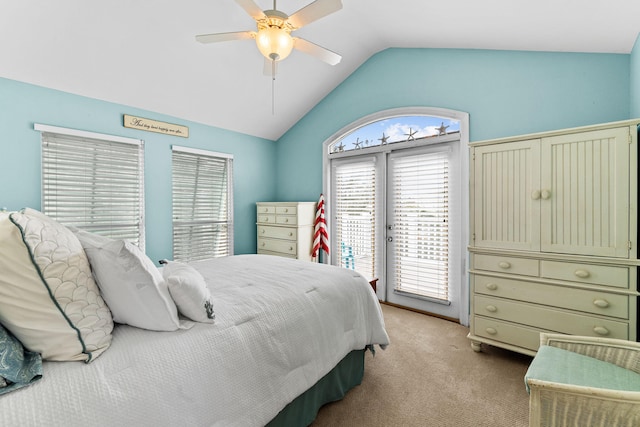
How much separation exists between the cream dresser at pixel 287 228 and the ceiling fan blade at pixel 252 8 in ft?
8.29

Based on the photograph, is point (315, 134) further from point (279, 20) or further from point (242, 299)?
point (242, 299)

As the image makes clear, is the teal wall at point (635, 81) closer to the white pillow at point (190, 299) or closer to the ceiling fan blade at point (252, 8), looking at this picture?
the ceiling fan blade at point (252, 8)

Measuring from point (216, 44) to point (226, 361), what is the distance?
10.3 feet

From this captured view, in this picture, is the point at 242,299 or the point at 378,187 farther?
the point at 378,187

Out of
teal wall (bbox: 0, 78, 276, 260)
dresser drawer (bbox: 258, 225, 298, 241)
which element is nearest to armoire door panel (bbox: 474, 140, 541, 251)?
dresser drawer (bbox: 258, 225, 298, 241)

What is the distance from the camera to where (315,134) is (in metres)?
4.59

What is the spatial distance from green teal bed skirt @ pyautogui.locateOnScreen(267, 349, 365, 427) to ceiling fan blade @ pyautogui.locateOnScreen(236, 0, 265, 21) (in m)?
2.37

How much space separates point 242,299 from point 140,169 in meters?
2.81

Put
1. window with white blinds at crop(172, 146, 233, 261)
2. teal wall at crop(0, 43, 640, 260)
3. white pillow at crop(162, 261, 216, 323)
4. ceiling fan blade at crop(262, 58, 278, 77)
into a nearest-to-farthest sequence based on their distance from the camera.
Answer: white pillow at crop(162, 261, 216, 323) < ceiling fan blade at crop(262, 58, 278, 77) < teal wall at crop(0, 43, 640, 260) < window with white blinds at crop(172, 146, 233, 261)

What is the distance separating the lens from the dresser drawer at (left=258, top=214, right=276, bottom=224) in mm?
4500

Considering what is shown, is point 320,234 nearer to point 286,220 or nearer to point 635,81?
point 286,220

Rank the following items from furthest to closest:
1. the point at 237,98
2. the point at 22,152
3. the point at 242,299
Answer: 1. the point at 237,98
2. the point at 22,152
3. the point at 242,299

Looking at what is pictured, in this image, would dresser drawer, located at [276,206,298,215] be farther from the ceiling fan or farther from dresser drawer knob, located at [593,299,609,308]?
dresser drawer knob, located at [593,299,609,308]

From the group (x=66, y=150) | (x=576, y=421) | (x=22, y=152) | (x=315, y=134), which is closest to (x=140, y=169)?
(x=66, y=150)
